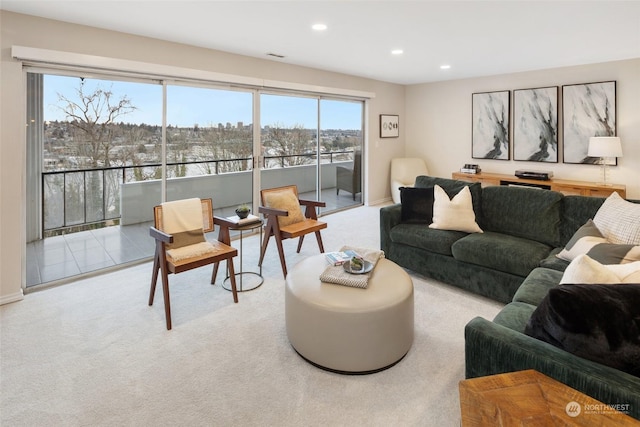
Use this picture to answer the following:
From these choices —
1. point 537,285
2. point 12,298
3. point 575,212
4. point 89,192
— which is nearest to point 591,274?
point 537,285

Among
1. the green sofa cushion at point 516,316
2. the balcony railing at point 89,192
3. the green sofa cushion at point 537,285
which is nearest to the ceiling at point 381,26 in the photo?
the balcony railing at point 89,192

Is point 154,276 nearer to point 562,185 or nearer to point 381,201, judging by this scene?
point 381,201

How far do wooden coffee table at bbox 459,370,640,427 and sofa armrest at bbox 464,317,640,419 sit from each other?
0.03 m

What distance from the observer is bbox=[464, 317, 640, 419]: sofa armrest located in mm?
1126

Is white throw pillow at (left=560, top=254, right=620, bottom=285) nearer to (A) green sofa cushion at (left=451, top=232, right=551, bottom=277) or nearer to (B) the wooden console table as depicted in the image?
(A) green sofa cushion at (left=451, top=232, right=551, bottom=277)

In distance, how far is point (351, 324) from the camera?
202cm

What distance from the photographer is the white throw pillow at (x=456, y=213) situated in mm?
3350

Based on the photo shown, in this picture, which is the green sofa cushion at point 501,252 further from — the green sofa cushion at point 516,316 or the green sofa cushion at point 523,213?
the green sofa cushion at point 516,316

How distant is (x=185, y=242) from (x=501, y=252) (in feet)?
8.44

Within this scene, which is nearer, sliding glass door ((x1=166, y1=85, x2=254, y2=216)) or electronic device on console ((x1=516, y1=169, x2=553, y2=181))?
sliding glass door ((x1=166, y1=85, x2=254, y2=216))

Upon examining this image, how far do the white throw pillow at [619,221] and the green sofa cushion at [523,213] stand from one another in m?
0.37

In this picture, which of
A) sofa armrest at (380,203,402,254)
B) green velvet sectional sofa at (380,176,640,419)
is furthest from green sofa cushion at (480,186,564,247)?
sofa armrest at (380,203,402,254)

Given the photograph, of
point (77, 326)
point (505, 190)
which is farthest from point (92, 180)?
point (505, 190)

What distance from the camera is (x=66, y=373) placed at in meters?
2.09
